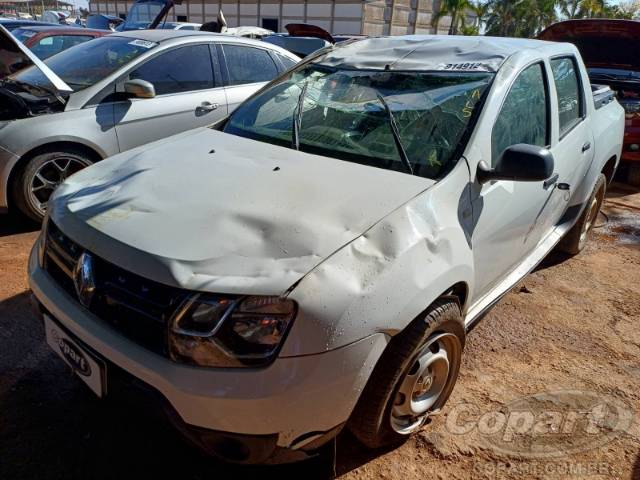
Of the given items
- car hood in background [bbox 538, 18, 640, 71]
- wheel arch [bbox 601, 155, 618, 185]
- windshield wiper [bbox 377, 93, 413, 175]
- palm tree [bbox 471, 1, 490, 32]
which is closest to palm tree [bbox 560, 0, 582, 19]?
palm tree [bbox 471, 1, 490, 32]

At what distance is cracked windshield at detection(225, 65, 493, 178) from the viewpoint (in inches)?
94.5

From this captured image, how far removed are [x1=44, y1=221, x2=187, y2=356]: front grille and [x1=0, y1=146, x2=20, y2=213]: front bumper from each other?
7.80 feet

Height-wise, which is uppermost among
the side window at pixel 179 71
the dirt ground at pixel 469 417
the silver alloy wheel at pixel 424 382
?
the side window at pixel 179 71

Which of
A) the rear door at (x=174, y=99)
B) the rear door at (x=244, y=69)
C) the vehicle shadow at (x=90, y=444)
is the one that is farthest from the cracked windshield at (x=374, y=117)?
the rear door at (x=244, y=69)

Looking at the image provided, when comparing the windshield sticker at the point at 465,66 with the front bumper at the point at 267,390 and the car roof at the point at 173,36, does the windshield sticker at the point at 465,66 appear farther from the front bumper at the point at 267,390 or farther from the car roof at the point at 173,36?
the car roof at the point at 173,36

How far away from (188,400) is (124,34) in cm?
449

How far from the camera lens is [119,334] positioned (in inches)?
69.5

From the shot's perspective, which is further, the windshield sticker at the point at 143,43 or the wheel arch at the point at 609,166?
the windshield sticker at the point at 143,43

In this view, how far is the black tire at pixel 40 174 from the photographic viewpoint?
3943 mm

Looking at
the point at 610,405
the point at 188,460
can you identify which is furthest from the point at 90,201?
the point at 610,405

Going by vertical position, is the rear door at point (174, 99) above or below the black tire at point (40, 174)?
above

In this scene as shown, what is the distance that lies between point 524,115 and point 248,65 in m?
3.25

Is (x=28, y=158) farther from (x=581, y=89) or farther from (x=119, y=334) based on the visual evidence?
(x=581, y=89)

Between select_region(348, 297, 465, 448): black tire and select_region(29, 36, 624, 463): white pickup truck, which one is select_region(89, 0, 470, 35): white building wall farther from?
select_region(348, 297, 465, 448): black tire
